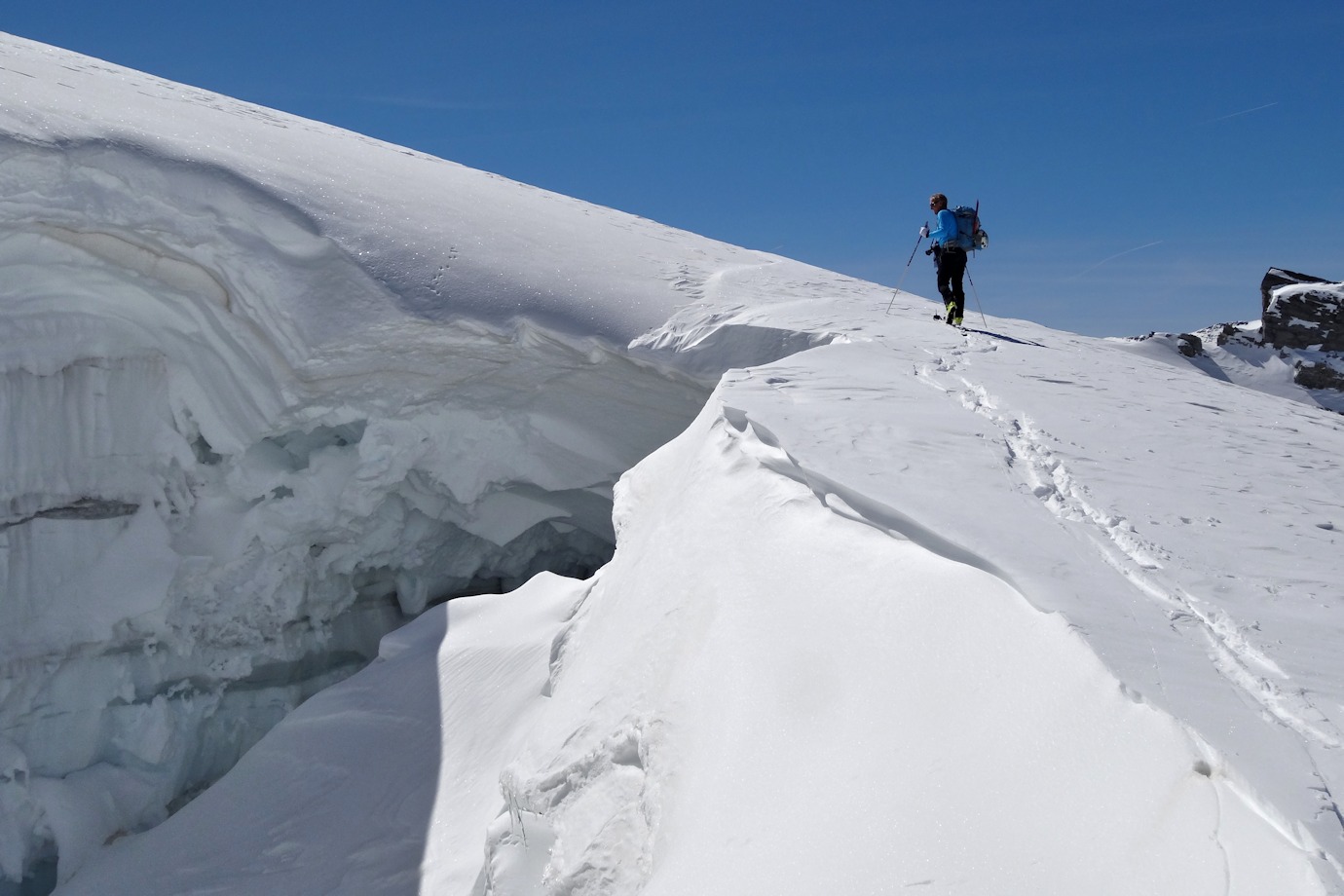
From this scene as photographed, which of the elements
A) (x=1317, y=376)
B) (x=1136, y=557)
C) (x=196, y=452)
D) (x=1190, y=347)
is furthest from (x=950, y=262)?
(x=1317, y=376)

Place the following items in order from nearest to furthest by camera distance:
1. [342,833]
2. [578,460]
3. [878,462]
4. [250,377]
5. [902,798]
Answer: [902,798], [878,462], [342,833], [250,377], [578,460]

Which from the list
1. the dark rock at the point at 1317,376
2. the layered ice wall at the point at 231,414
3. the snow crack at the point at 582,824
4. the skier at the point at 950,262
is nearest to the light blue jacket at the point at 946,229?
the skier at the point at 950,262

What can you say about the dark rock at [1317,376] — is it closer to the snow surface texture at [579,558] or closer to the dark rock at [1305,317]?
the dark rock at [1305,317]

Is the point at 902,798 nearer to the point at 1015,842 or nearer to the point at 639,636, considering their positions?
the point at 1015,842

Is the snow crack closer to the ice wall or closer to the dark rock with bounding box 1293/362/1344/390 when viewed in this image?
the ice wall

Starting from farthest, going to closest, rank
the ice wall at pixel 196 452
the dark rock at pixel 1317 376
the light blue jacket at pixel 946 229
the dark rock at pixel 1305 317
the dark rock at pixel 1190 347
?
the dark rock at pixel 1305 317, the dark rock at pixel 1317 376, the dark rock at pixel 1190 347, the light blue jacket at pixel 946 229, the ice wall at pixel 196 452

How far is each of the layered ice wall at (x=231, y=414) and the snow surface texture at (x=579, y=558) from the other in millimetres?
27

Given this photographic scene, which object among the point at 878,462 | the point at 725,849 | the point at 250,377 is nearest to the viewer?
the point at 725,849

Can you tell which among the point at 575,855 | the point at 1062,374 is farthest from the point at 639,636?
the point at 1062,374

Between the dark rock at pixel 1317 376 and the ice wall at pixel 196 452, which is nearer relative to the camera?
the ice wall at pixel 196 452

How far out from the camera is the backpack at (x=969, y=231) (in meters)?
7.45

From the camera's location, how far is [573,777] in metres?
3.16

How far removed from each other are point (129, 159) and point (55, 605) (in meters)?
2.66

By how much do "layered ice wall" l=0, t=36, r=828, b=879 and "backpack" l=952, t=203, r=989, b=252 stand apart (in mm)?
2140
